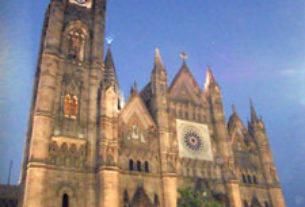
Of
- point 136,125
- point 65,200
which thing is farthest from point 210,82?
point 65,200

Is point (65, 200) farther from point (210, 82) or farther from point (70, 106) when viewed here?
point (210, 82)

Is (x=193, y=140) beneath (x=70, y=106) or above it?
beneath

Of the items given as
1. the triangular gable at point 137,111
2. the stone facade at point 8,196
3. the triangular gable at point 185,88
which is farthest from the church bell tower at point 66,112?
the triangular gable at point 185,88

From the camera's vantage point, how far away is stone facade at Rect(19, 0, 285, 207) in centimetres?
2900

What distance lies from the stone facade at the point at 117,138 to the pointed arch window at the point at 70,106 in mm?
110

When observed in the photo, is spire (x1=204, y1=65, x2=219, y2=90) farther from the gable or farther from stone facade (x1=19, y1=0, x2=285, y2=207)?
the gable

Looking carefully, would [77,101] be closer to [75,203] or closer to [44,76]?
[44,76]

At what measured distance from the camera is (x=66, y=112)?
32.5 m

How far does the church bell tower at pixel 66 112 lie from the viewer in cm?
2781

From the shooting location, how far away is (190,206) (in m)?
32.0

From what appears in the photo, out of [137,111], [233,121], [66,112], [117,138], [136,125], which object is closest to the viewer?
[117,138]

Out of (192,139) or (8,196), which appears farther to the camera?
(192,139)

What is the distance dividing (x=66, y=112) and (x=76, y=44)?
980 cm

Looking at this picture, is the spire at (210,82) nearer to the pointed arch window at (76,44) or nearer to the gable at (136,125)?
→ the gable at (136,125)
